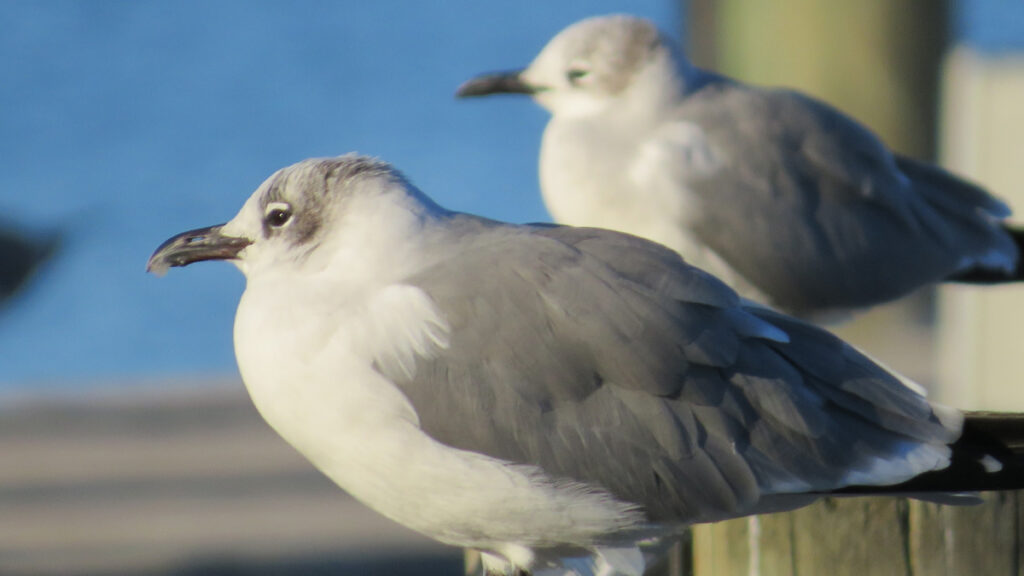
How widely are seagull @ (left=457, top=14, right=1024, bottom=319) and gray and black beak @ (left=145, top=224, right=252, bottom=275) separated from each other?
4.89 ft

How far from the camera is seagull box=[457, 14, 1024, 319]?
12.9 feet

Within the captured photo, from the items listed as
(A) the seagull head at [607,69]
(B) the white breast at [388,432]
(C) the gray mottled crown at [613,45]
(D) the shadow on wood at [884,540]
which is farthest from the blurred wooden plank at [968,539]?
(C) the gray mottled crown at [613,45]

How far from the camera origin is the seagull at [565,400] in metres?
2.31

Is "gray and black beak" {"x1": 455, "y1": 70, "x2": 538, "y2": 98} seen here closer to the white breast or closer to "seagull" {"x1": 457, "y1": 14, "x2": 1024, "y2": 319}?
"seagull" {"x1": 457, "y1": 14, "x2": 1024, "y2": 319}

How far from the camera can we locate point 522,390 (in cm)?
232

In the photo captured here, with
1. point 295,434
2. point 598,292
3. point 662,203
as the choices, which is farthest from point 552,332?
point 662,203

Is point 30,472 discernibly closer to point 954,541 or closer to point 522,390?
point 522,390

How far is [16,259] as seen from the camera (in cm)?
750

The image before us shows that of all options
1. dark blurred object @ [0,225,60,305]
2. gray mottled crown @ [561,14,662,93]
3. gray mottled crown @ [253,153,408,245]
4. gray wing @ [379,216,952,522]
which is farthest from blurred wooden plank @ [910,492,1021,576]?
dark blurred object @ [0,225,60,305]

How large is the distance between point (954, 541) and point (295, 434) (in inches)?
42.2

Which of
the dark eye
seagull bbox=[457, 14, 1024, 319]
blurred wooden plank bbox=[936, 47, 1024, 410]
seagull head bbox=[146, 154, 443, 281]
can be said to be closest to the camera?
seagull head bbox=[146, 154, 443, 281]

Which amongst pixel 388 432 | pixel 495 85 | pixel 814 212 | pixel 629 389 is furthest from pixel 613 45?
pixel 388 432

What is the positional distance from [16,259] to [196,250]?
5263 mm

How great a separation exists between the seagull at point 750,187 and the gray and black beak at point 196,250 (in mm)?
1491
